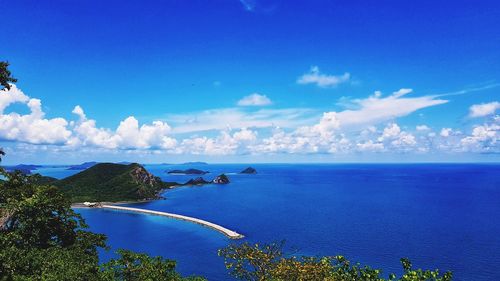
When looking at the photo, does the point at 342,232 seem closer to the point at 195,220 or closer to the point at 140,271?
the point at 195,220

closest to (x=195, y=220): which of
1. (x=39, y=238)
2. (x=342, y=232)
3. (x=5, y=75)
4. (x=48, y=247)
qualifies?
(x=342, y=232)

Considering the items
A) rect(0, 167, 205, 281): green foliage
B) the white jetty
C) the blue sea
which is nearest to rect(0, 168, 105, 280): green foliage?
rect(0, 167, 205, 281): green foliage

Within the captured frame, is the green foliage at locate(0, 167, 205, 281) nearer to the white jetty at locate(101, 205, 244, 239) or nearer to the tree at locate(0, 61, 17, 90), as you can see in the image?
the tree at locate(0, 61, 17, 90)

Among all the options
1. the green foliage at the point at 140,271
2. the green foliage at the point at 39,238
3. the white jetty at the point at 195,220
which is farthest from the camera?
the white jetty at the point at 195,220

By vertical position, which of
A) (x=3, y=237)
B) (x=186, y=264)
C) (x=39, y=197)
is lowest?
(x=186, y=264)

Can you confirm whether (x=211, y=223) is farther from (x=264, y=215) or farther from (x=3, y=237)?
(x=3, y=237)

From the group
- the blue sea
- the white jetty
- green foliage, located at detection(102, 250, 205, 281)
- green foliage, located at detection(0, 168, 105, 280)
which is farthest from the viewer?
the white jetty

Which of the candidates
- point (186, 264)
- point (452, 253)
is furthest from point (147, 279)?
point (452, 253)

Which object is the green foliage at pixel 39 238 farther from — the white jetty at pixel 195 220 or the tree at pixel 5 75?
the white jetty at pixel 195 220

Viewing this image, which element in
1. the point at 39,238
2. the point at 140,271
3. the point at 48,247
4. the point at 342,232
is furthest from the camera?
the point at 342,232

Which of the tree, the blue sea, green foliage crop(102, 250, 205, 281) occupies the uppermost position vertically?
the tree

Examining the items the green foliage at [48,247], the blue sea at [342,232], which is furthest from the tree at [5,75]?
the blue sea at [342,232]
